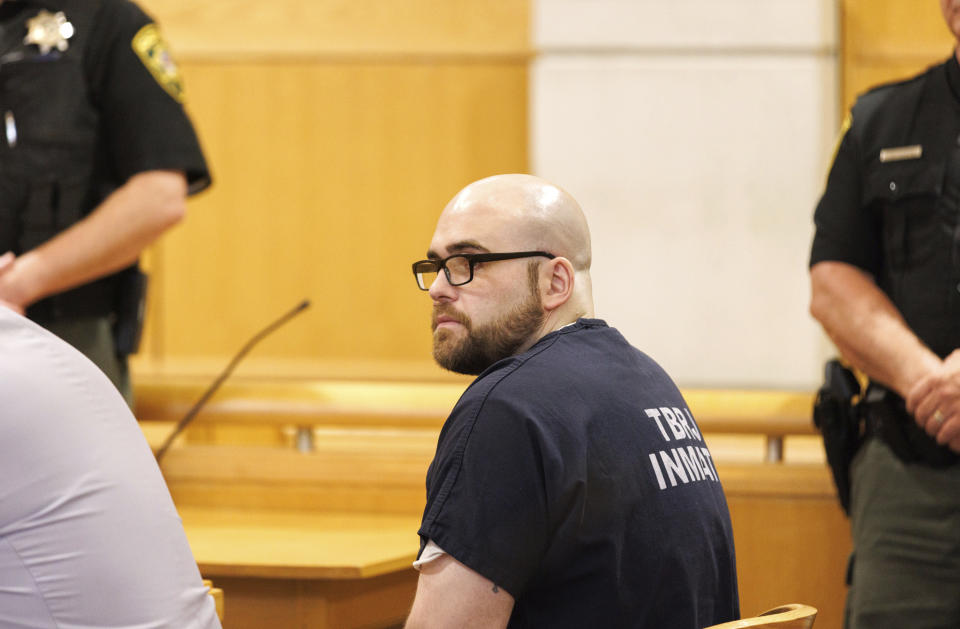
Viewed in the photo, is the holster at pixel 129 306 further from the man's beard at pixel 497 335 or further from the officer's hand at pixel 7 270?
the man's beard at pixel 497 335

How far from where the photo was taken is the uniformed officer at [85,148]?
96.7 inches

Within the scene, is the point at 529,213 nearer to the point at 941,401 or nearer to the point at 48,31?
the point at 941,401

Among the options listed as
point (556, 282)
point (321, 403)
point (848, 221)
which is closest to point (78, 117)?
point (321, 403)

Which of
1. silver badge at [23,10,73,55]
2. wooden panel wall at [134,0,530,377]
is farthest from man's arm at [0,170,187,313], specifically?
wooden panel wall at [134,0,530,377]

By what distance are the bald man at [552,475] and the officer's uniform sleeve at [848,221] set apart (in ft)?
2.57

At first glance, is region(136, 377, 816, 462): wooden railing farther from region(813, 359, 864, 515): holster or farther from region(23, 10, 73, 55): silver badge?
region(23, 10, 73, 55): silver badge

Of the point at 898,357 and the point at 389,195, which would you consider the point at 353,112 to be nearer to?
the point at 389,195

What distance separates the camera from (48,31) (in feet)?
8.14

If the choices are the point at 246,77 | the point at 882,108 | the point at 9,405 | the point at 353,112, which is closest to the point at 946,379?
the point at 882,108

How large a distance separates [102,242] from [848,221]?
1.45m

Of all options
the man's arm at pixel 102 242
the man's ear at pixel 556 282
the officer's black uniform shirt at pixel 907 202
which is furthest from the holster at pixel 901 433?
the man's arm at pixel 102 242

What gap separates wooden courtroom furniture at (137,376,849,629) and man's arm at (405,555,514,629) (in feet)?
2.69

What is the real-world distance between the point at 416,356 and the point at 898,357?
2.29 m

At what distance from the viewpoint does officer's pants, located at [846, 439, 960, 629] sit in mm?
2029
